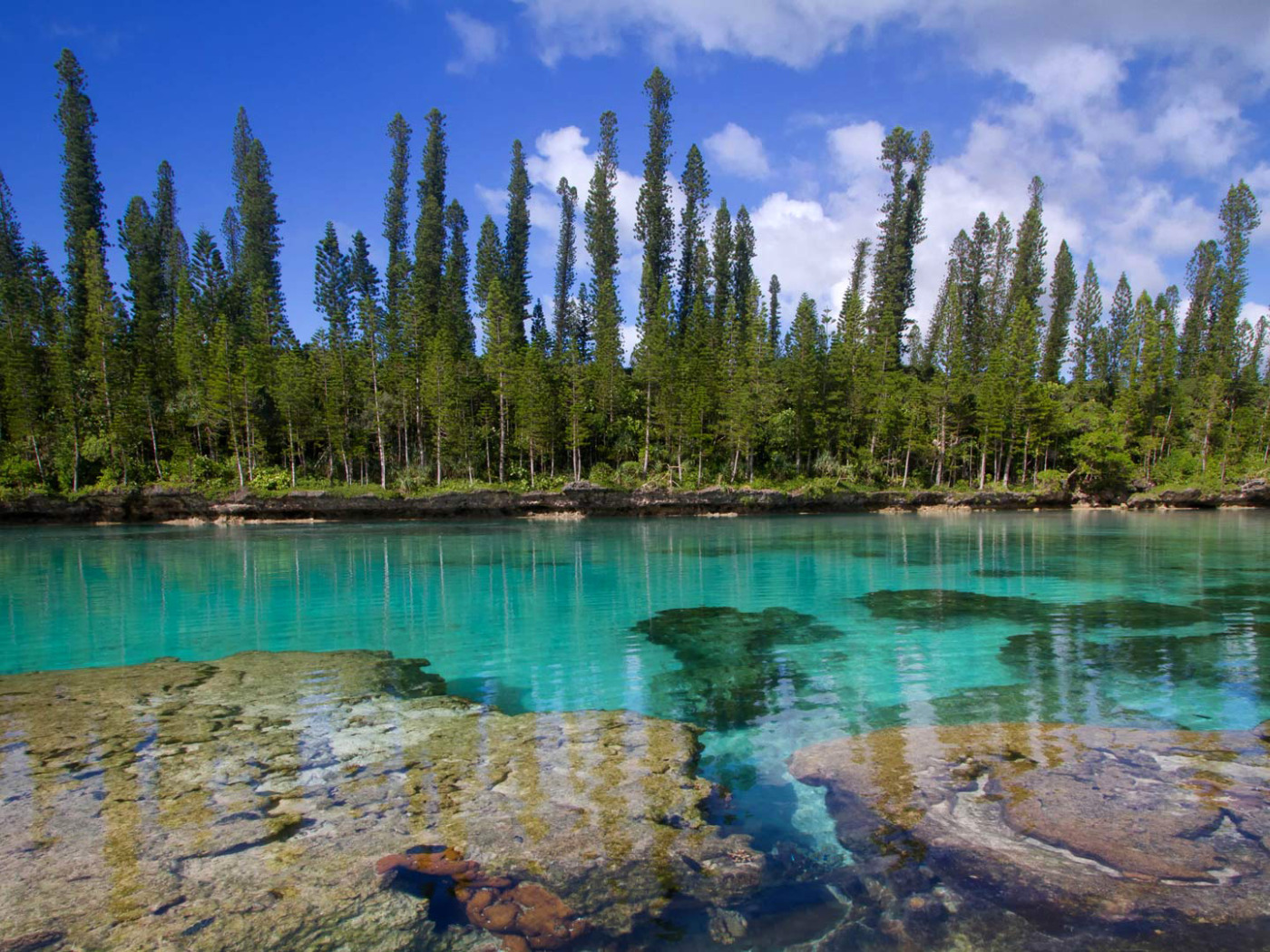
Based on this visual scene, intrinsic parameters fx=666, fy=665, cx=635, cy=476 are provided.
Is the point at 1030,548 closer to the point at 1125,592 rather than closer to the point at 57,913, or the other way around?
the point at 1125,592

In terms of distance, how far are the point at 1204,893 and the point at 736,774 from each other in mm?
3006

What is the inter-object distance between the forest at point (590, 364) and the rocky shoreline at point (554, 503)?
115cm

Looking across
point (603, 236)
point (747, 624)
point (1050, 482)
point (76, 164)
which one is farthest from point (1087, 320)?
point (76, 164)

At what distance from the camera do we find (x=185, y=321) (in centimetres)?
4334

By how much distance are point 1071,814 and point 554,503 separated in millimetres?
38220

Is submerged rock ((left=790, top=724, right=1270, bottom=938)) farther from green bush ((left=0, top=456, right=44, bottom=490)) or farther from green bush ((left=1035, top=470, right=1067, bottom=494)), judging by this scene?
green bush ((left=1035, top=470, right=1067, bottom=494))

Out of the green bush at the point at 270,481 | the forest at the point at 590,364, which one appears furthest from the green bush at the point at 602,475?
the green bush at the point at 270,481

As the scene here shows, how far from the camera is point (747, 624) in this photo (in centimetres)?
1213

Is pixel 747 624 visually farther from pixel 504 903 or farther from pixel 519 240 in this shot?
pixel 519 240

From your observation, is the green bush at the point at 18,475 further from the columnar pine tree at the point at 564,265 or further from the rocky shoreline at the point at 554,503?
the columnar pine tree at the point at 564,265

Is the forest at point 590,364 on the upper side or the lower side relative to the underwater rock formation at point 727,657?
upper

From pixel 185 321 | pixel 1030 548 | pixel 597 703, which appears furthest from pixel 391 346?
pixel 597 703

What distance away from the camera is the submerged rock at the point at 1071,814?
12.0 ft

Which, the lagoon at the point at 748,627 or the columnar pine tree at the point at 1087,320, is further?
the columnar pine tree at the point at 1087,320
